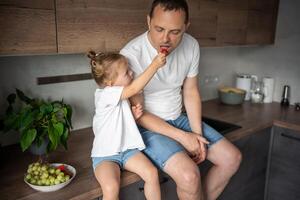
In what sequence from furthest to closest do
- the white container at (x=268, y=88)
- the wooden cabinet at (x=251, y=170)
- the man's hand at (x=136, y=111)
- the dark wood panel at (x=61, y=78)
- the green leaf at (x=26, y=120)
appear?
the white container at (x=268, y=88), the wooden cabinet at (x=251, y=170), the dark wood panel at (x=61, y=78), the man's hand at (x=136, y=111), the green leaf at (x=26, y=120)

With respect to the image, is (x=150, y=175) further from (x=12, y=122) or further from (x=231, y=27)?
(x=231, y=27)

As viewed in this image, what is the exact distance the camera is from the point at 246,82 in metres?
2.62

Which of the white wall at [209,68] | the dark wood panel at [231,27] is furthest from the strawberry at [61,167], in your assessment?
the dark wood panel at [231,27]

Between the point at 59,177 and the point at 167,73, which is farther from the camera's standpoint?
the point at 167,73

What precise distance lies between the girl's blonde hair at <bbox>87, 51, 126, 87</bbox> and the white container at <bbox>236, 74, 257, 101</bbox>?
157 centimetres

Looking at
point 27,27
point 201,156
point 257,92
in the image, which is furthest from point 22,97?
point 257,92

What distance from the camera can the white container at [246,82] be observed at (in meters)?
2.62

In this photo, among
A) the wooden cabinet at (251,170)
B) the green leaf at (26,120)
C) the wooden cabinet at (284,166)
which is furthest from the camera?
the wooden cabinet at (284,166)

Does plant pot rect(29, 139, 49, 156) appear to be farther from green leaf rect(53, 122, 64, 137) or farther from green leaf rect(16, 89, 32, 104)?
green leaf rect(16, 89, 32, 104)

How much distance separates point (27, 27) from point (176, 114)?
0.81 metres

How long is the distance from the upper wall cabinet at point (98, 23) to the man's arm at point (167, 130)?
301 mm

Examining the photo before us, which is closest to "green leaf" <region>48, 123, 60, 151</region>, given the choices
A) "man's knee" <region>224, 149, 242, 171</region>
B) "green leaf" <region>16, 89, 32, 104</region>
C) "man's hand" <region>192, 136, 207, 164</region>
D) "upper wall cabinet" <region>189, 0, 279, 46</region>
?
"green leaf" <region>16, 89, 32, 104</region>

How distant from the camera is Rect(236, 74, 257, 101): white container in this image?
2.62 metres

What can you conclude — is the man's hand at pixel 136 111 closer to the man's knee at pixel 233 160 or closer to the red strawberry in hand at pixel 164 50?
the red strawberry in hand at pixel 164 50
